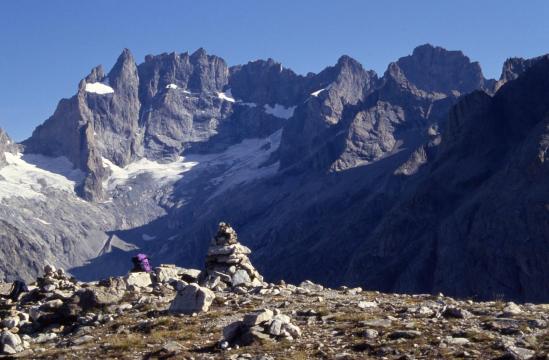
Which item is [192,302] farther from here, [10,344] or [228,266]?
[228,266]

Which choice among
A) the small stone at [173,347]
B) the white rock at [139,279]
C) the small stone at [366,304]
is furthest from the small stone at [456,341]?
the white rock at [139,279]

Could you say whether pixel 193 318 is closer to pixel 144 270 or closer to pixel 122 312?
pixel 122 312

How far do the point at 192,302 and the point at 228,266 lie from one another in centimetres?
1573

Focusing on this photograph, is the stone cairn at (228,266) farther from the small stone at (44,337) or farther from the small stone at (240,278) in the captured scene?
the small stone at (44,337)

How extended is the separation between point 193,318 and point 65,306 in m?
7.03

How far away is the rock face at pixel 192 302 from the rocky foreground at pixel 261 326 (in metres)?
0.05

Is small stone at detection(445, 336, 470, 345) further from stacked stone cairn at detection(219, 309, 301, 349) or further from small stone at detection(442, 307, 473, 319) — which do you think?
stacked stone cairn at detection(219, 309, 301, 349)

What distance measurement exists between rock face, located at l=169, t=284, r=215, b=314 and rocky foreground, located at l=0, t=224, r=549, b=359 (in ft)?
0.16

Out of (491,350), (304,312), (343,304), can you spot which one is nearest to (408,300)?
(343,304)

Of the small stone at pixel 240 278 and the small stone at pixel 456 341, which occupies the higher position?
the small stone at pixel 240 278

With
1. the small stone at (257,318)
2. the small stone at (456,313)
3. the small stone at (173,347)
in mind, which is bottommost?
the small stone at (173,347)

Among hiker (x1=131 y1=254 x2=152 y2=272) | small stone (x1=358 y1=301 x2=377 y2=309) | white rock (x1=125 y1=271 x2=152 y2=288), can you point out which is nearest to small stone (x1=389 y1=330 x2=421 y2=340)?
small stone (x1=358 y1=301 x2=377 y2=309)

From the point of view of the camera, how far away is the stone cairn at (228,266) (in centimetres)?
4706

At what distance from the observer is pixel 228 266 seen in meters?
50.2
